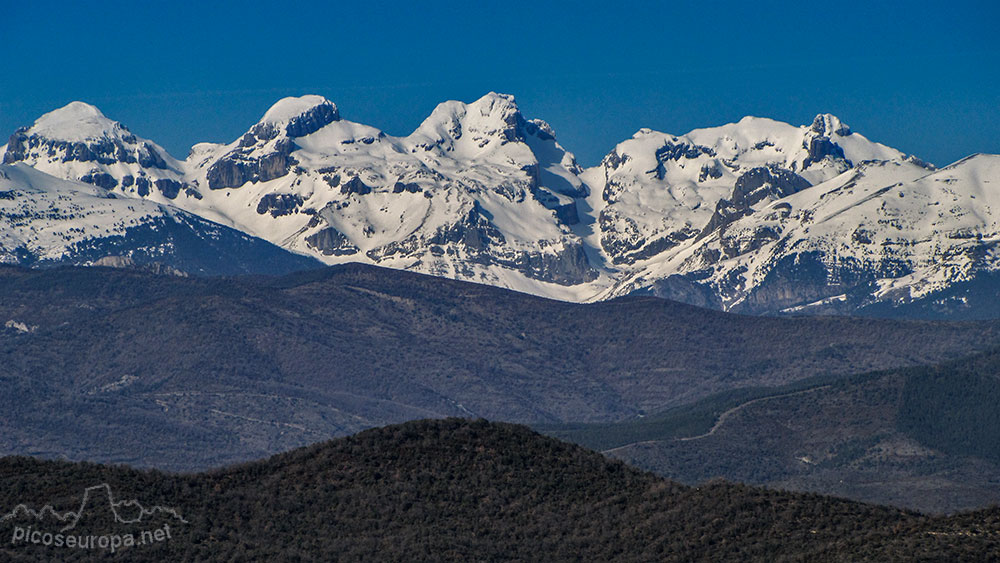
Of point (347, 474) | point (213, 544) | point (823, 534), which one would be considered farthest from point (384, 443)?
point (823, 534)

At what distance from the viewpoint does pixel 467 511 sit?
430ft

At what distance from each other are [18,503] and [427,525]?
26403 millimetres

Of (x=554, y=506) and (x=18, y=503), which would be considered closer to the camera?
(x=18, y=503)

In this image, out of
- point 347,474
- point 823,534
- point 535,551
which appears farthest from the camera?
point 347,474

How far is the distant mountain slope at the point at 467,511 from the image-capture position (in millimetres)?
115625

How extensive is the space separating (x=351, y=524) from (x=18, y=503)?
21.5 metres

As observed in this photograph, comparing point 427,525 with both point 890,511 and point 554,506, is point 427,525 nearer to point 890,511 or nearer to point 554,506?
point 554,506

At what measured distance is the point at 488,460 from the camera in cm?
13975

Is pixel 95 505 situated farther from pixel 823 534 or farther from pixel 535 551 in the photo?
pixel 823 534

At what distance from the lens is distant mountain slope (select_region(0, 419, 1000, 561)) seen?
4552 inches

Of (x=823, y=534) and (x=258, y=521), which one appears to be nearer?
(x=823, y=534)

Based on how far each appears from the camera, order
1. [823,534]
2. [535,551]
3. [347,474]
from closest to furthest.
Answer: [823,534]
[535,551]
[347,474]

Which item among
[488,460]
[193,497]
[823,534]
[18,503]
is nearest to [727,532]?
[823,534]

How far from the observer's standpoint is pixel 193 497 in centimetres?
12712
